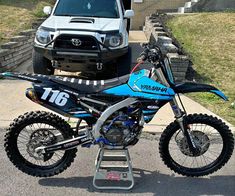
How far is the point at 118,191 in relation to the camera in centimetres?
323

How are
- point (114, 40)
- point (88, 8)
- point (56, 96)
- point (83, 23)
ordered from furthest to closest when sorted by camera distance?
point (88, 8) < point (83, 23) < point (114, 40) < point (56, 96)

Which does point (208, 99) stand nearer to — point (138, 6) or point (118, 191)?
point (118, 191)

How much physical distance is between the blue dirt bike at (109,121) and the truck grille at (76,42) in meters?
2.37

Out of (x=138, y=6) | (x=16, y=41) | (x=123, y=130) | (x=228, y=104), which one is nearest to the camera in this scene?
(x=123, y=130)

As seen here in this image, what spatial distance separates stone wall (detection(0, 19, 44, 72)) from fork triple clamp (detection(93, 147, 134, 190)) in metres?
4.12

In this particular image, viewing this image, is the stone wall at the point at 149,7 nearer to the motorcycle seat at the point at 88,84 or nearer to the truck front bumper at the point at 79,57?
the truck front bumper at the point at 79,57

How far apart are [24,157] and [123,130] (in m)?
1.20

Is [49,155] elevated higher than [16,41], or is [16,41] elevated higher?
[49,155]

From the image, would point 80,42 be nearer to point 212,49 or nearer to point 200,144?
point 200,144

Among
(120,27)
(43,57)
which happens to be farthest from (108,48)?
(43,57)

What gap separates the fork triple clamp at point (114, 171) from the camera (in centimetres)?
328

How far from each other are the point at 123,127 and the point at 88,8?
406 centimetres

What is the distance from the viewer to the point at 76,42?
544cm

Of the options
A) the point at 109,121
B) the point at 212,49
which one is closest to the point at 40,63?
the point at 109,121
